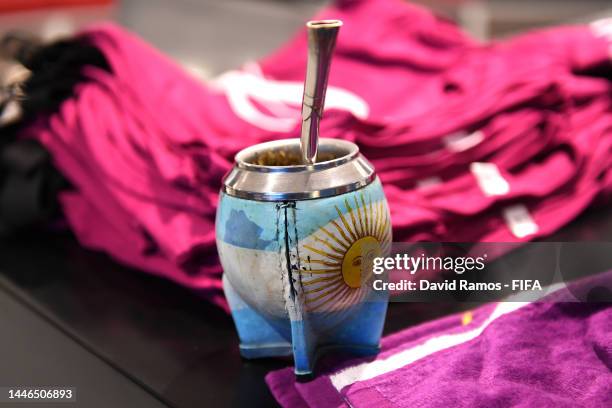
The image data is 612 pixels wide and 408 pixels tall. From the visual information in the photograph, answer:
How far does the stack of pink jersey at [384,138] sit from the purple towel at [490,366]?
11 cm

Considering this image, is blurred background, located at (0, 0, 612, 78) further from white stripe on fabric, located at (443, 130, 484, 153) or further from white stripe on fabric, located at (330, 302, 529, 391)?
white stripe on fabric, located at (330, 302, 529, 391)

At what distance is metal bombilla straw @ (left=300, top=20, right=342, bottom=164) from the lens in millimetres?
332

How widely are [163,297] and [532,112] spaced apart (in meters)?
0.40

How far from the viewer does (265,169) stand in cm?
38

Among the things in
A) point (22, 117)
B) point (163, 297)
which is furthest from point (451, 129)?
point (22, 117)

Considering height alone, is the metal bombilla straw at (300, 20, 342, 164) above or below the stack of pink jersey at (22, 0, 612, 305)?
above

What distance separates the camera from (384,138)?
555 millimetres

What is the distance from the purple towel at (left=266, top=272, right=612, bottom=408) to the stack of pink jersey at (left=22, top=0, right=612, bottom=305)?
0.11m

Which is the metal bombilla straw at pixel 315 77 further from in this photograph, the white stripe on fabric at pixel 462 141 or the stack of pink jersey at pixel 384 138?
the white stripe on fabric at pixel 462 141

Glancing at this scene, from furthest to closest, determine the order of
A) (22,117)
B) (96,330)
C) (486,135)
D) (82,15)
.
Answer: (82,15) → (22,117) → (486,135) → (96,330)

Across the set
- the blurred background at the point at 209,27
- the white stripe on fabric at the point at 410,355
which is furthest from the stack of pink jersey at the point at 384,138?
the blurred background at the point at 209,27

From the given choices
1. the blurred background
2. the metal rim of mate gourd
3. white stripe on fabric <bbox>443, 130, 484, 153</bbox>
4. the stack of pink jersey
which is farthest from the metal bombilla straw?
the blurred background

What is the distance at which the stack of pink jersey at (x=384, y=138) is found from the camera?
1.75ft

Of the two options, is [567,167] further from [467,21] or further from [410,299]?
[467,21]
